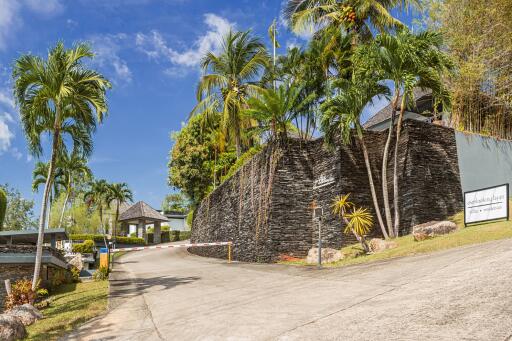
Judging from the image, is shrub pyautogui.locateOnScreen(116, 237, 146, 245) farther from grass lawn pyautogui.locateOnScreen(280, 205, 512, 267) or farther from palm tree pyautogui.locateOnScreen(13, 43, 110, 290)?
grass lawn pyautogui.locateOnScreen(280, 205, 512, 267)

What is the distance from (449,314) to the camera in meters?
5.47

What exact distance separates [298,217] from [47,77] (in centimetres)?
1029

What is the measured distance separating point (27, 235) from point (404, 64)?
55.3 ft

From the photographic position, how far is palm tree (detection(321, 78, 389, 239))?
15344mm

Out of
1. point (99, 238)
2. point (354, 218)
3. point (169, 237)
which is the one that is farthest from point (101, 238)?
point (354, 218)

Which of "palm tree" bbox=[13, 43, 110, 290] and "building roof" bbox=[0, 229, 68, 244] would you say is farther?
"building roof" bbox=[0, 229, 68, 244]

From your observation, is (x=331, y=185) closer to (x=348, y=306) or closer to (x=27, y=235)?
(x=348, y=306)

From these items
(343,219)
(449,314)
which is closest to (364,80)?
(343,219)

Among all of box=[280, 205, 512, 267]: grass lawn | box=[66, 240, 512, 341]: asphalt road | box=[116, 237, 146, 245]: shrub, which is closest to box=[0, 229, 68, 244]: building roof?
box=[66, 240, 512, 341]: asphalt road

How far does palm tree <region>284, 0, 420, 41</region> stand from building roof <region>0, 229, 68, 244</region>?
15022 mm

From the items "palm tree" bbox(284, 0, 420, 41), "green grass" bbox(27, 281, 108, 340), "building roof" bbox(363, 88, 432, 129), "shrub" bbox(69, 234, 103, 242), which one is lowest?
"shrub" bbox(69, 234, 103, 242)

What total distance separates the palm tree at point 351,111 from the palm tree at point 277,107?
6.57ft

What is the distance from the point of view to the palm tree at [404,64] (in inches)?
569

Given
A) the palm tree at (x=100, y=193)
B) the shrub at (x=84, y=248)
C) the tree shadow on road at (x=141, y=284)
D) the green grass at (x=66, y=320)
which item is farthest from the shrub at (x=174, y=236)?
the green grass at (x=66, y=320)
